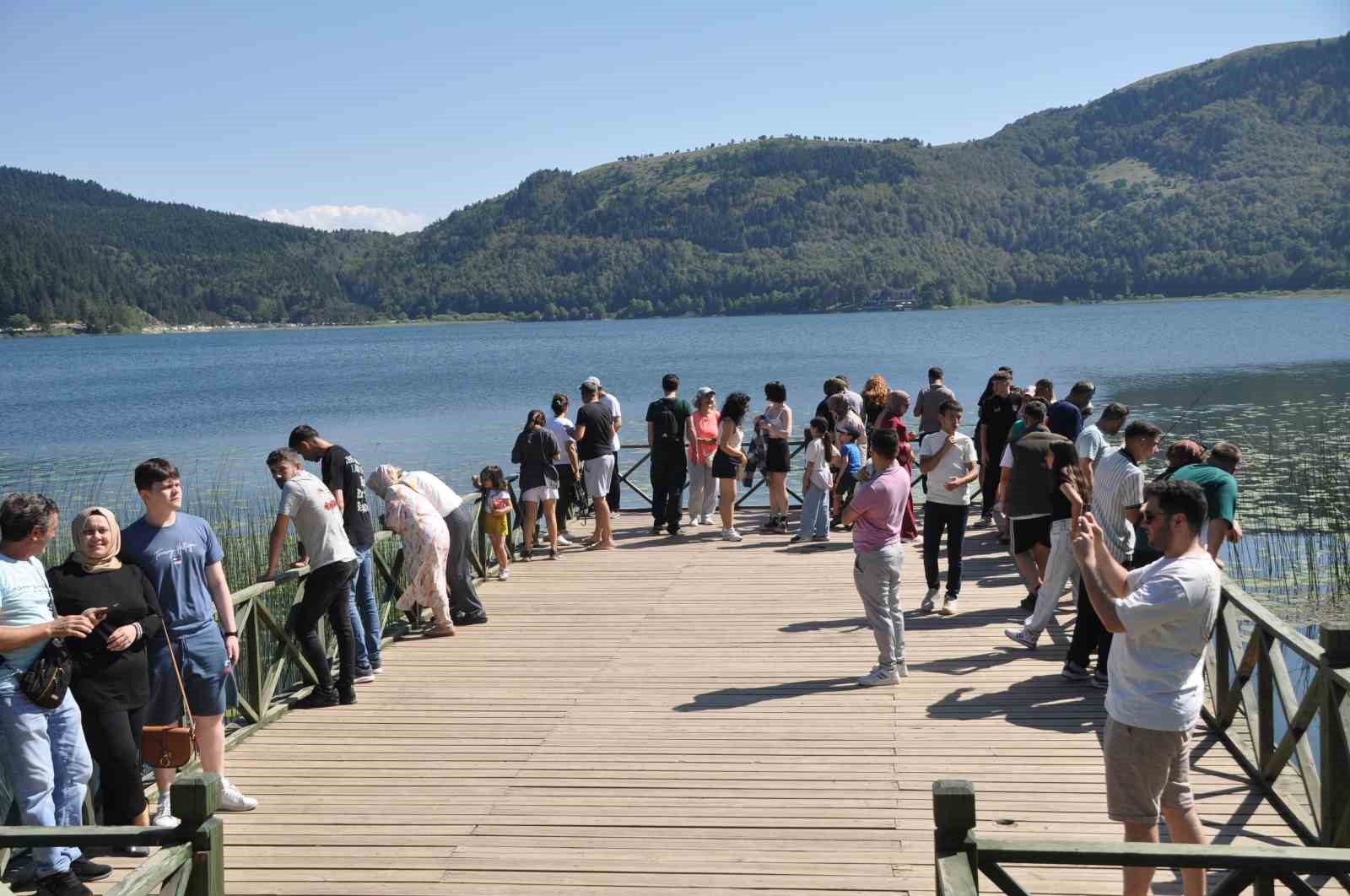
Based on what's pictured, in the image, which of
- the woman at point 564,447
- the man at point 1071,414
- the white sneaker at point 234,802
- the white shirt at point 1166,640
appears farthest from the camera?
the woman at point 564,447

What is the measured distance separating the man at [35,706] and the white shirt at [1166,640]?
12.9ft

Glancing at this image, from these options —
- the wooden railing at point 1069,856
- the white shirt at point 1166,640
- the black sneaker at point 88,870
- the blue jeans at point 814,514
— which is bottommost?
the black sneaker at point 88,870

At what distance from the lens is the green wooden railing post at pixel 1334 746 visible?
4988mm

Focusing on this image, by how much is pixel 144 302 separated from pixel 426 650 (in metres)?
189

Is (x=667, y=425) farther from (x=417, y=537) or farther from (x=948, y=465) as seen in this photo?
(x=417, y=537)

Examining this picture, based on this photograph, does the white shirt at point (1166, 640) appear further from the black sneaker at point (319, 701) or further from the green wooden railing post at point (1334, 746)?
the black sneaker at point (319, 701)

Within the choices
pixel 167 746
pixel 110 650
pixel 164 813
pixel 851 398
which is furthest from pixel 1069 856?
pixel 851 398

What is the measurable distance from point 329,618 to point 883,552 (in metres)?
3.48

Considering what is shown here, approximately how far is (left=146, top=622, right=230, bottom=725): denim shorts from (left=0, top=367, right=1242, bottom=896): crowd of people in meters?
0.01

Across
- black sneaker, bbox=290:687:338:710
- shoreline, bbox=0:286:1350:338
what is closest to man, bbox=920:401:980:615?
black sneaker, bbox=290:687:338:710

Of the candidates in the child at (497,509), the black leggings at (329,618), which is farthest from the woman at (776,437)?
the black leggings at (329,618)

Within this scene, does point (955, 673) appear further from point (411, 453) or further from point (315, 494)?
point (411, 453)

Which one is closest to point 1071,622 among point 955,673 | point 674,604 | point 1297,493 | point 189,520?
point 955,673

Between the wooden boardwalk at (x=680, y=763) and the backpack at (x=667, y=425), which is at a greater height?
the backpack at (x=667, y=425)
